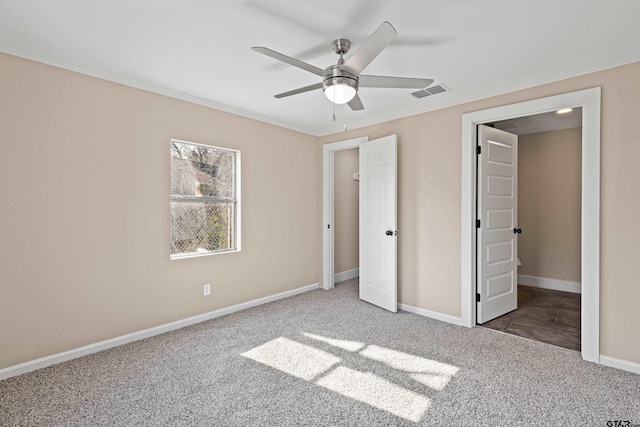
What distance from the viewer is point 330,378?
2326 millimetres

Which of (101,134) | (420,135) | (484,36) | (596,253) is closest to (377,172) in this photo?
(420,135)

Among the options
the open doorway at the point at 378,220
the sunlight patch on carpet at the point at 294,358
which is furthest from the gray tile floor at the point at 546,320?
the sunlight patch on carpet at the point at 294,358

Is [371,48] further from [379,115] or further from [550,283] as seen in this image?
[550,283]

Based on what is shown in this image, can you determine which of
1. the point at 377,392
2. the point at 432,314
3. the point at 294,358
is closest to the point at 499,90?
the point at 432,314

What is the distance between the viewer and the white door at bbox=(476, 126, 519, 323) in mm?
3357

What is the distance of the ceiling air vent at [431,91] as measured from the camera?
10.2 feet

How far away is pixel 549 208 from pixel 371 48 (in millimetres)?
4627

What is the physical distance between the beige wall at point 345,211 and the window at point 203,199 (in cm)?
201

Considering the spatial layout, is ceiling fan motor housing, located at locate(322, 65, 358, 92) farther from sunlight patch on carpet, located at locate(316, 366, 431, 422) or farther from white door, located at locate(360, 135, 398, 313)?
sunlight patch on carpet, located at locate(316, 366, 431, 422)

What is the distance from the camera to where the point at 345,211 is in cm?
555

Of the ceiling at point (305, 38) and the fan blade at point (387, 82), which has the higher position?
the ceiling at point (305, 38)

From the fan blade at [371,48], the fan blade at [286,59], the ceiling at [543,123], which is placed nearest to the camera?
the fan blade at [371,48]

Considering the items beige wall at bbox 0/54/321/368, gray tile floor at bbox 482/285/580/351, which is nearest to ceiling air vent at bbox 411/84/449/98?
beige wall at bbox 0/54/321/368

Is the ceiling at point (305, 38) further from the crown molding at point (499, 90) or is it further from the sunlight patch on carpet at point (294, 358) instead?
the sunlight patch on carpet at point (294, 358)
